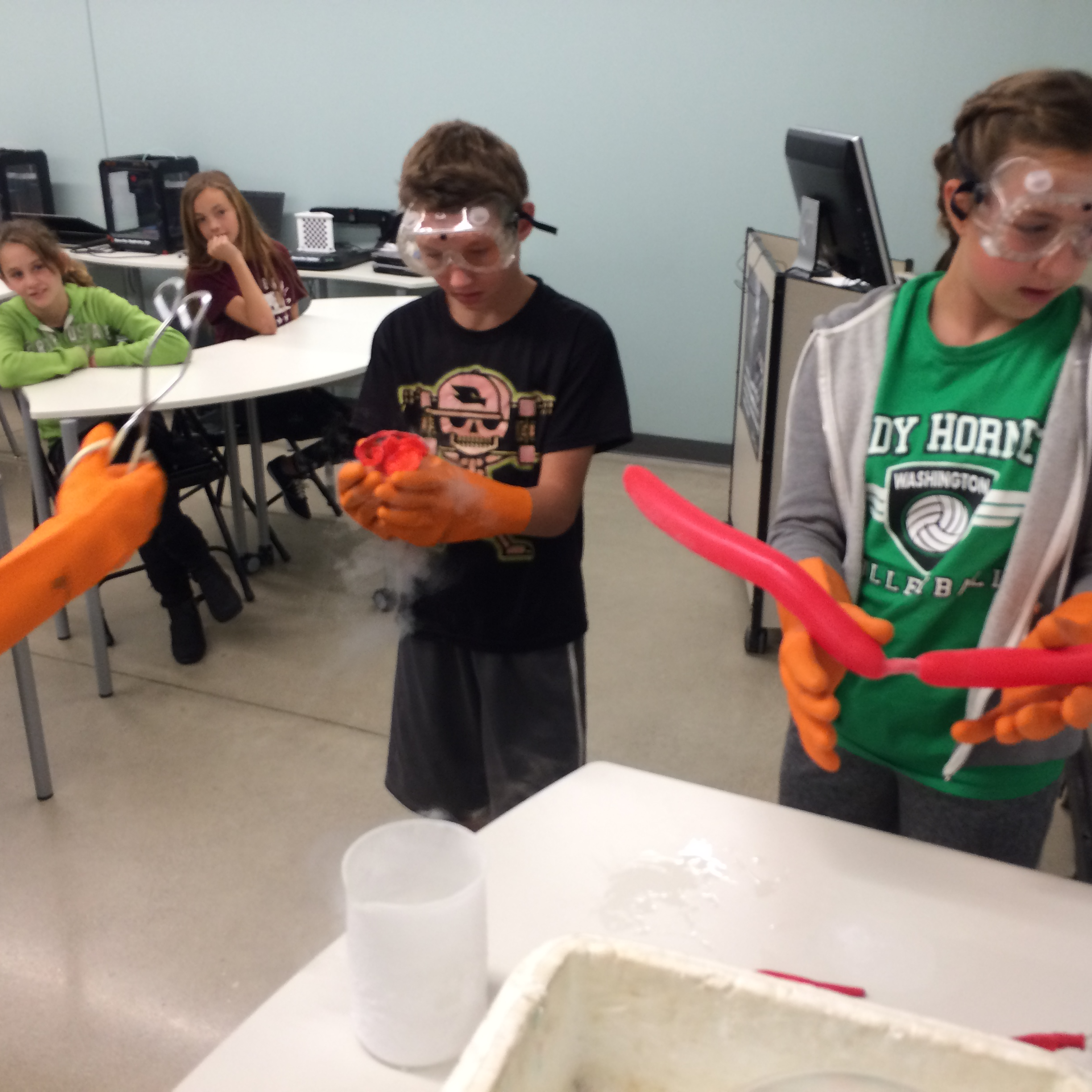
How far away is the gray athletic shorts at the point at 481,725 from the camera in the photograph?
4.91ft

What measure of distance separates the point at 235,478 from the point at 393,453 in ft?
7.34

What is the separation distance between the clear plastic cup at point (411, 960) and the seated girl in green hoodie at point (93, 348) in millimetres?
2182

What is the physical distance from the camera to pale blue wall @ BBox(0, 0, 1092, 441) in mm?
3721

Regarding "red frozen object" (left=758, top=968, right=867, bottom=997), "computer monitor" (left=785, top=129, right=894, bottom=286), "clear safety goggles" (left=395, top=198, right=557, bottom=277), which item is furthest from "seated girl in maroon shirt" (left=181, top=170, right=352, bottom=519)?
"red frozen object" (left=758, top=968, right=867, bottom=997)

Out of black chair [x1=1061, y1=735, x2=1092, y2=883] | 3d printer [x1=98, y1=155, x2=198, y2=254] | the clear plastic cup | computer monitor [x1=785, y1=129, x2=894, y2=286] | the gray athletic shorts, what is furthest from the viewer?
3d printer [x1=98, y1=155, x2=198, y2=254]

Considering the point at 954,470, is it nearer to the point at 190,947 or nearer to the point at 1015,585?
the point at 1015,585

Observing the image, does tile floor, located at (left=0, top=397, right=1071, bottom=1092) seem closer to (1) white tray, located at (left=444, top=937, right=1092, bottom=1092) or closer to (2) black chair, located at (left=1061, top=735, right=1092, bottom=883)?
(2) black chair, located at (left=1061, top=735, right=1092, bottom=883)

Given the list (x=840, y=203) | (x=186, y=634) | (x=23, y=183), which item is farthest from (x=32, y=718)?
(x=23, y=183)

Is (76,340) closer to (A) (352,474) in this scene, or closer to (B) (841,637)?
(A) (352,474)

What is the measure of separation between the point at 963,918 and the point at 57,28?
232 inches

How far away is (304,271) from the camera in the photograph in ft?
14.3

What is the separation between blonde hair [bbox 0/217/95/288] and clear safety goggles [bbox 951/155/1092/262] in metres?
2.59

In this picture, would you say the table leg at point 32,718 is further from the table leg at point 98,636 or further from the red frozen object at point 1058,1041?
the red frozen object at point 1058,1041

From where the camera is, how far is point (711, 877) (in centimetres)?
93
